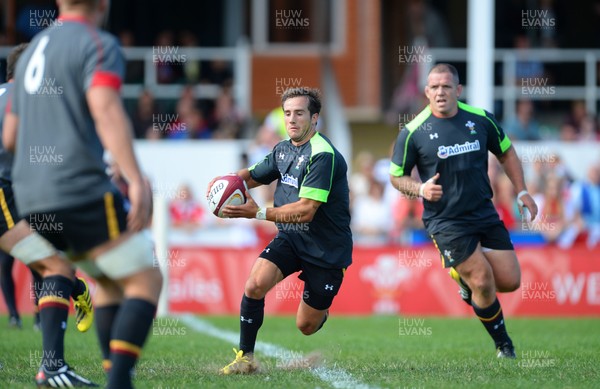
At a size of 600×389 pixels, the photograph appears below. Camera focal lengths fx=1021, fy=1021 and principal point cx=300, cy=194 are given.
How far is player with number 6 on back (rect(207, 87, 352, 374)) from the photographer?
25.5 ft

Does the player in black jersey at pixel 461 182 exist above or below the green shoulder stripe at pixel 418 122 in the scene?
below

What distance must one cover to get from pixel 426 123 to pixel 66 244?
14.0 ft

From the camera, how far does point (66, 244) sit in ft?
18.0

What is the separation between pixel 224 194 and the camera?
792 cm

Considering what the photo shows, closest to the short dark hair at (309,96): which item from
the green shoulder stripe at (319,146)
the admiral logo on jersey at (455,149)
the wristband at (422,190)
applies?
the green shoulder stripe at (319,146)

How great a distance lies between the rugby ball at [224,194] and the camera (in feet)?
25.9

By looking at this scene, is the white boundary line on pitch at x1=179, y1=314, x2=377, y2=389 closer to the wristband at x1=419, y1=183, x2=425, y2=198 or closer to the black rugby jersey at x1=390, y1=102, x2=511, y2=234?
the wristband at x1=419, y1=183, x2=425, y2=198

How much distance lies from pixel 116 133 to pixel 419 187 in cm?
401

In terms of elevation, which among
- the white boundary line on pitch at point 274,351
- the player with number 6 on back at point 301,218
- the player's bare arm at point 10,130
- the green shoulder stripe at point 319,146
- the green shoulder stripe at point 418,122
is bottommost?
the white boundary line on pitch at point 274,351

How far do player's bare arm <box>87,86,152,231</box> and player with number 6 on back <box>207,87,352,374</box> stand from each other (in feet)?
8.74

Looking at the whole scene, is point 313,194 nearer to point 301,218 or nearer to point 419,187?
point 301,218

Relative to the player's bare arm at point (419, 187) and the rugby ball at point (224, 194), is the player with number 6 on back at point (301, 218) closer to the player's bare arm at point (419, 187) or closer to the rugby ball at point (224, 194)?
the rugby ball at point (224, 194)

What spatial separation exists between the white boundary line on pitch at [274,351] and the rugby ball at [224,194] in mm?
1437

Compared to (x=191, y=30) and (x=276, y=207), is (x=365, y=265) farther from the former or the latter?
(x=191, y=30)
